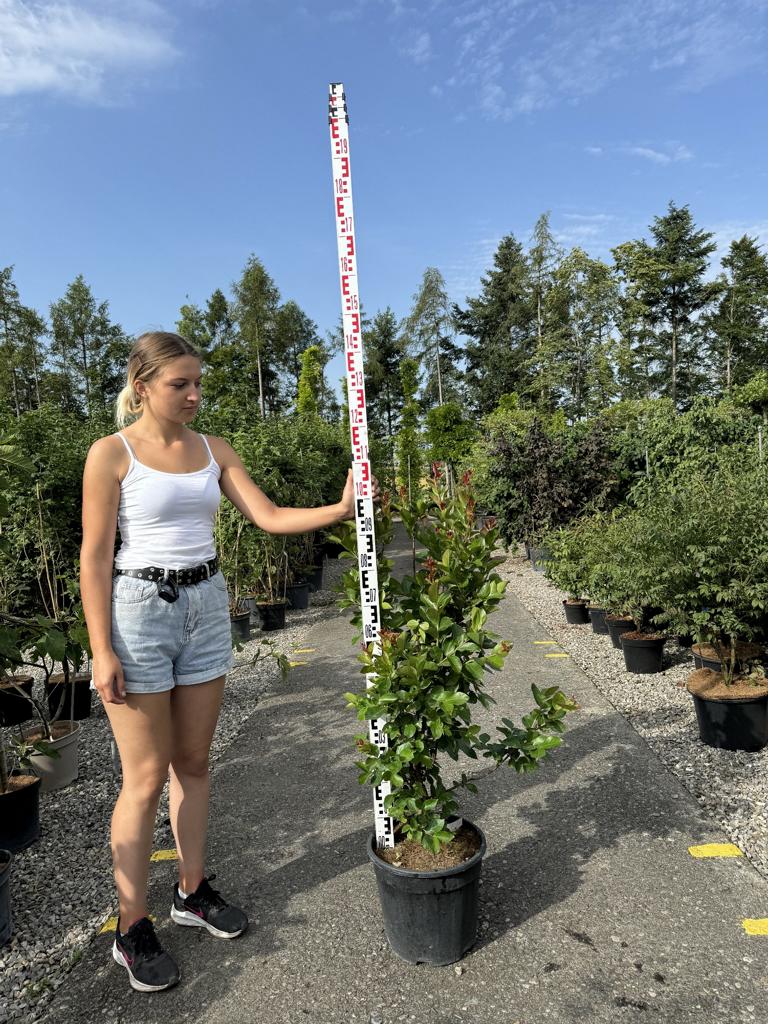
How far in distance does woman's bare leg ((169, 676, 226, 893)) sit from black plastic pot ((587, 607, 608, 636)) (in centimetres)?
526

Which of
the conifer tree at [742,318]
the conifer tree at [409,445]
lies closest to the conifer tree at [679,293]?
the conifer tree at [742,318]

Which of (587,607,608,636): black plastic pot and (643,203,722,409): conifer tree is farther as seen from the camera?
A: (643,203,722,409): conifer tree

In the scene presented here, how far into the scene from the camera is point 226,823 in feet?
10.7

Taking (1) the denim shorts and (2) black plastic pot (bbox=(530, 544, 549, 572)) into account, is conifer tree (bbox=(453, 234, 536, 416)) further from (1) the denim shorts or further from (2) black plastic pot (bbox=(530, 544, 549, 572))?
(1) the denim shorts

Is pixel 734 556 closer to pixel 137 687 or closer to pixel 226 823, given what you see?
pixel 226 823

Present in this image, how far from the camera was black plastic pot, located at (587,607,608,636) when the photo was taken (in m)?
6.84

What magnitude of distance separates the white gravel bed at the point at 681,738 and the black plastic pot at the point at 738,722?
2.0 inches

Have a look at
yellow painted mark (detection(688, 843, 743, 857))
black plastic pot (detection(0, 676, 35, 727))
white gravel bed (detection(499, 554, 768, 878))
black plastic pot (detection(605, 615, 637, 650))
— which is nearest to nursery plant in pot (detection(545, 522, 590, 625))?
white gravel bed (detection(499, 554, 768, 878))

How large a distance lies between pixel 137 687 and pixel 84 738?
118 inches

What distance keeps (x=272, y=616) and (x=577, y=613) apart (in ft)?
11.1

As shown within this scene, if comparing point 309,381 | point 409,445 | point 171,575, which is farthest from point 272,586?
point 309,381

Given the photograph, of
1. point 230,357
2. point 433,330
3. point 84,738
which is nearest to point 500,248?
point 433,330

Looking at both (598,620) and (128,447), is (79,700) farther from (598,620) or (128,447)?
(598,620)

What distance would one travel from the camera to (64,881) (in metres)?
2.82
